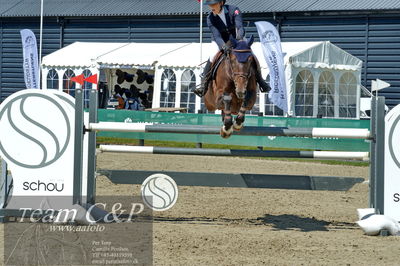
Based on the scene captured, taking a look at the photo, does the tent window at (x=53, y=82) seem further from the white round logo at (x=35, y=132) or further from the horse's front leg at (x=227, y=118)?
the horse's front leg at (x=227, y=118)

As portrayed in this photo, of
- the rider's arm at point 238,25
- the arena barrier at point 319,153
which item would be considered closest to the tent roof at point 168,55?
the rider's arm at point 238,25

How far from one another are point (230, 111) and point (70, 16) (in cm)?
2823

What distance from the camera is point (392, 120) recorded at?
8422 millimetres

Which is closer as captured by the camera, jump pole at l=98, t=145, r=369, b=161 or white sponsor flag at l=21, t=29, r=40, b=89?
jump pole at l=98, t=145, r=369, b=161

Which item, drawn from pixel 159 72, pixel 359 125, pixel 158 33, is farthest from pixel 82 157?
pixel 158 33

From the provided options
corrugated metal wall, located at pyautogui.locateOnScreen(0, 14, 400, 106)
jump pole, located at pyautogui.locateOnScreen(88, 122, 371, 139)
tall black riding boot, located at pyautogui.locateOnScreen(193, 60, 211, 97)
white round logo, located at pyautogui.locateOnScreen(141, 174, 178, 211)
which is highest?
corrugated metal wall, located at pyautogui.locateOnScreen(0, 14, 400, 106)

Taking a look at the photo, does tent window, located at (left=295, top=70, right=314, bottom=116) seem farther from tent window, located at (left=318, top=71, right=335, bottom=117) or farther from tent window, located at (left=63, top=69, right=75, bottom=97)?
tent window, located at (left=63, top=69, right=75, bottom=97)

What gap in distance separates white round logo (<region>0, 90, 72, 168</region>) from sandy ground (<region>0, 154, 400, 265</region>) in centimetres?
147

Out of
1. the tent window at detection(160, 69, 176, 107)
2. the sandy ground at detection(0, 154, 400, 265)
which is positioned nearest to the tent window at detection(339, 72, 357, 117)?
the tent window at detection(160, 69, 176, 107)

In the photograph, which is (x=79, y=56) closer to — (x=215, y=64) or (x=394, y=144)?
(x=215, y=64)

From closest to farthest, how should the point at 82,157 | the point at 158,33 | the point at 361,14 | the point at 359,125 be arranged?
1. the point at 82,157
2. the point at 359,125
3. the point at 361,14
4. the point at 158,33

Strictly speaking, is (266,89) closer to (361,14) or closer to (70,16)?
(361,14)

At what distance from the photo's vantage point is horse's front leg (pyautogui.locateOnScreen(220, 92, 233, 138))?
838 cm

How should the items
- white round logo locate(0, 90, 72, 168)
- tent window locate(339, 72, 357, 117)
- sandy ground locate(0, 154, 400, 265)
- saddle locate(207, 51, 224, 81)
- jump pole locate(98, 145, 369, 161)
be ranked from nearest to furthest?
sandy ground locate(0, 154, 400, 265) < white round logo locate(0, 90, 72, 168) < jump pole locate(98, 145, 369, 161) < saddle locate(207, 51, 224, 81) < tent window locate(339, 72, 357, 117)
